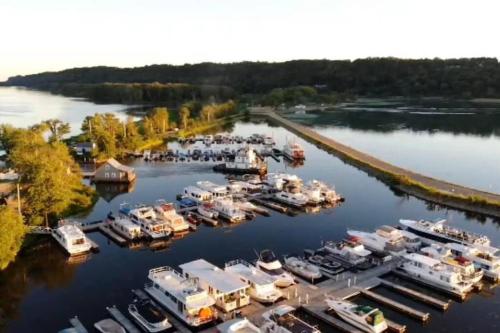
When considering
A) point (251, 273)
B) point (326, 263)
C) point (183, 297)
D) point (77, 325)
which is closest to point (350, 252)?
point (326, 263)

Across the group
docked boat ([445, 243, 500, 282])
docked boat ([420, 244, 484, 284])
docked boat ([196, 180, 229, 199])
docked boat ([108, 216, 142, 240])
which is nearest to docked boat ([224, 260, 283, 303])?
docked boat ([108, 216, 142, 240])

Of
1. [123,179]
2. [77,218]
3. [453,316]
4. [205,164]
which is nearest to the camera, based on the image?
[453,316]

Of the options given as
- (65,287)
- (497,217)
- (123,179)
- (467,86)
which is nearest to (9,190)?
(123,179)

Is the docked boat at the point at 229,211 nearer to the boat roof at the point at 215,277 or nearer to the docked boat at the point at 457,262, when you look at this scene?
the boat roof at the point at 215,277

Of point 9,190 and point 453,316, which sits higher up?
point 9,190

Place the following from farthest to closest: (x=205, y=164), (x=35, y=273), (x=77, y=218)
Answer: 1. (x=205, y=164)
2. (x=77, y=218)
3. (x=35, y=273)

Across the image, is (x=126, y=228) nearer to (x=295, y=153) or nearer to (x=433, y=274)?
(x=433, y=274)

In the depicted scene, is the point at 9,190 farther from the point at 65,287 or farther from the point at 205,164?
the point at 205,164

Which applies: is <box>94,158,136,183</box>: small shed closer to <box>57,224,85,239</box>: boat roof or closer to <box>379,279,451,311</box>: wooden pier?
<box>57,224,85,239</box>: boat roof
